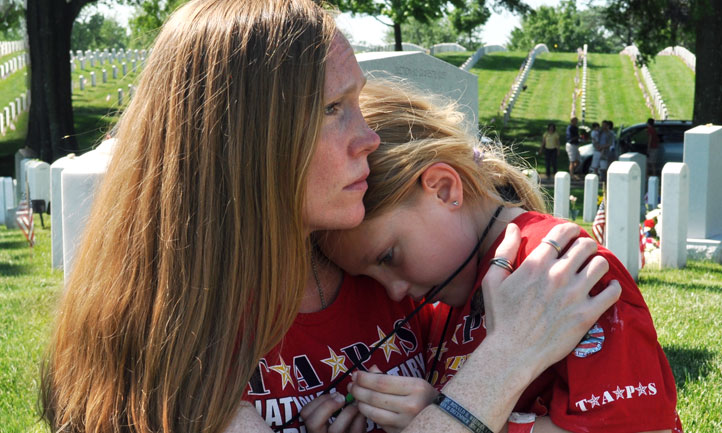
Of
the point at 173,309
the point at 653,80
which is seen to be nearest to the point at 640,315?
the point at 173,309

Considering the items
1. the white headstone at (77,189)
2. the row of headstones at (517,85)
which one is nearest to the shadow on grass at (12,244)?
the white headstone at (77,189)

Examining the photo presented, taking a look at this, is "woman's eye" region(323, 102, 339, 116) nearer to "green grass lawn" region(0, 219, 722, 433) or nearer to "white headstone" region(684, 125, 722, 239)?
"green grass lawn" region(0, 219, 722, 433)

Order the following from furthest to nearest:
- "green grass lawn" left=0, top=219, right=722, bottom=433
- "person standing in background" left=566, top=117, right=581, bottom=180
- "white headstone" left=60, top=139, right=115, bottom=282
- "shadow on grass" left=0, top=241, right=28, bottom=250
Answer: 1. "person standing in background" left=566, top=117, right=581, bottom=180
2. "shadow on grass" left=0, top=241, right=28, bottom=250
3. "green grass lawn" left=0, top=219, right=722, bottom=433
4. "white headstone" left=60, top=139, right=115, bottom=282

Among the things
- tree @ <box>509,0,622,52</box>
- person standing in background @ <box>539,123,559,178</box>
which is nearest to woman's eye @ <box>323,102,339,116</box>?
person standing in background @ <box>539,123,559,178</box>

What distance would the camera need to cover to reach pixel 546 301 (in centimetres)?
175

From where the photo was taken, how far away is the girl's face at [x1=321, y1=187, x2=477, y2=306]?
2.03 m

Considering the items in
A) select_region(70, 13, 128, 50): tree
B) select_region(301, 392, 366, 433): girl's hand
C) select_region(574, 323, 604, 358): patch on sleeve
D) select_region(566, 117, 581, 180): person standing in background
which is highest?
select_region(70, 13, 128, 50): tree

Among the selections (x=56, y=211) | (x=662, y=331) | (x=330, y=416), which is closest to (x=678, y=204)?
(x=662, y=331)

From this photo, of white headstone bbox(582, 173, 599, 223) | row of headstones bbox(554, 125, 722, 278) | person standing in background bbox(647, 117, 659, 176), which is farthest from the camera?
person standing in background bbox(647, 117, 659, 176)

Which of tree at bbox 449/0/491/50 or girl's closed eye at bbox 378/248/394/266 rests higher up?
tree at bbox 449/0/491/50

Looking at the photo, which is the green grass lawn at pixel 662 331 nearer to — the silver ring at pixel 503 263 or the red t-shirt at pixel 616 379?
the silver ring at pixel 503 263

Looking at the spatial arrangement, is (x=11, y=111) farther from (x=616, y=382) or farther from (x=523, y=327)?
(x=616, y=382)

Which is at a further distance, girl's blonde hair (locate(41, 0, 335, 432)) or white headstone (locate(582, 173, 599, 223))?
white headstone (locate(582, 173, 599, 223))

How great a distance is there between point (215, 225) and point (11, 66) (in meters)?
36.6
